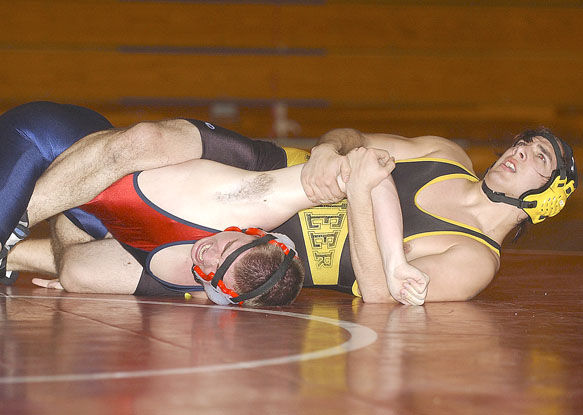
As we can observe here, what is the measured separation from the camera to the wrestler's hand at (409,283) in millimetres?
2738

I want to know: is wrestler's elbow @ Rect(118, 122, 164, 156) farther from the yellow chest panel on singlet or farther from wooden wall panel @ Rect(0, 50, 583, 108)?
wooden wall panel @ Rect(0, 50, 583, 108)

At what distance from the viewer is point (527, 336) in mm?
2250

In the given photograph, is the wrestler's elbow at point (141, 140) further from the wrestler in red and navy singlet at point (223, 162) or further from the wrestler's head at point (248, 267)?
the wrestler's head at point (248, 267)

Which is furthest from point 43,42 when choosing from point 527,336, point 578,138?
point 527,336

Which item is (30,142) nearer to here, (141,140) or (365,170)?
(141,140)

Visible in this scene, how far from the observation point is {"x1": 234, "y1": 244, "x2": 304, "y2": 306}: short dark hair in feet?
8.46

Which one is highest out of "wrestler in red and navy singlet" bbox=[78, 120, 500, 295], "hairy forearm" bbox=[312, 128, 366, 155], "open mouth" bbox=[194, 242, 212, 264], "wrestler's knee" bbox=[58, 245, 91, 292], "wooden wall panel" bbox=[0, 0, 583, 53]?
"wooden wall panel" bbox=[0, 0, 583, 53]

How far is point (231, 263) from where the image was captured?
257 cm

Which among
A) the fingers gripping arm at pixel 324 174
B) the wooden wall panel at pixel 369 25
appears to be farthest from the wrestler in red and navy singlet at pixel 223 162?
the wooden wall panel at pixel 369 25

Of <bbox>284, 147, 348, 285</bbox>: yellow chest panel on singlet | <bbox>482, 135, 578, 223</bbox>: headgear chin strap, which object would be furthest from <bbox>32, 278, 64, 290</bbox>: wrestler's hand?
<bbox>482, 135, 578, 223</bbox>: headgear chin strap

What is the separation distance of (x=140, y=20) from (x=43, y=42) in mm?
832

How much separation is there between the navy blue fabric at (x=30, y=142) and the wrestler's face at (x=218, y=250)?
573mm

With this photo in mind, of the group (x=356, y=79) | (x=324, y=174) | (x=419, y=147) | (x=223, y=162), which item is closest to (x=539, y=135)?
(x=419, y=147)

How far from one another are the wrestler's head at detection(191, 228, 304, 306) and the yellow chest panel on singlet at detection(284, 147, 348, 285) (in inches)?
12.3
